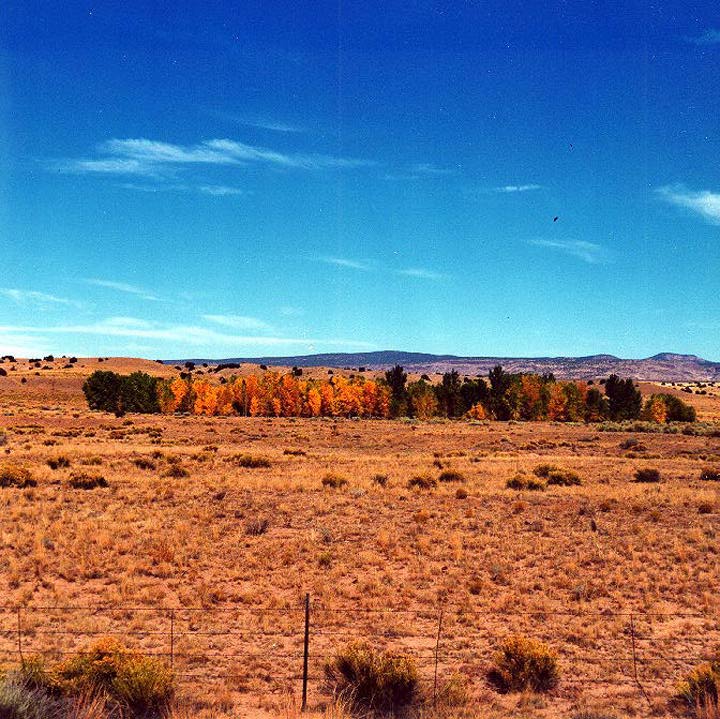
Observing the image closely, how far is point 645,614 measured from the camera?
1523cm

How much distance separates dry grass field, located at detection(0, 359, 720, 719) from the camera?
478 inches

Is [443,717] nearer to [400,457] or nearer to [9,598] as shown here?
[9,598]

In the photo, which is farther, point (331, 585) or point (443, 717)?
point (331, 585)

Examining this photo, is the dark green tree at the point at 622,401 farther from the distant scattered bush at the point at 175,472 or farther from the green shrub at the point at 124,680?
the green shrub at the point at 124,680

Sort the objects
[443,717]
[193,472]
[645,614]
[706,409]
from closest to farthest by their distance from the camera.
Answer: [443,717]
[645,614]
[193,472]
[706,409]

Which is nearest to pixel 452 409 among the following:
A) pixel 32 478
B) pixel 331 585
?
pixel 32 478

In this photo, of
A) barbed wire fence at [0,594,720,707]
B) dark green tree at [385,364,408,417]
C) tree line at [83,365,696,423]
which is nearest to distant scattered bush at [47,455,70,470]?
barbed wire fence at [0,594,720,707]

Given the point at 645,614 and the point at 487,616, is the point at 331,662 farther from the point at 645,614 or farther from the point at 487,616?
the point at 645,614

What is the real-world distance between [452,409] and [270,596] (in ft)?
331

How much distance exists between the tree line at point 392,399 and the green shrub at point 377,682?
100438mm

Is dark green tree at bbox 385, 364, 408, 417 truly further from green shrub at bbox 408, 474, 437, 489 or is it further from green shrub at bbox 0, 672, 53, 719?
green shrub at bbox 0, 672, 53, 719

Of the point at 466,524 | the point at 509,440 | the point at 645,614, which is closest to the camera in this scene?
the point at 645,614

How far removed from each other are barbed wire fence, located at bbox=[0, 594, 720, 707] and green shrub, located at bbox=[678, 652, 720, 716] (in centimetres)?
55

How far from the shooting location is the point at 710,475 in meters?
40.0
